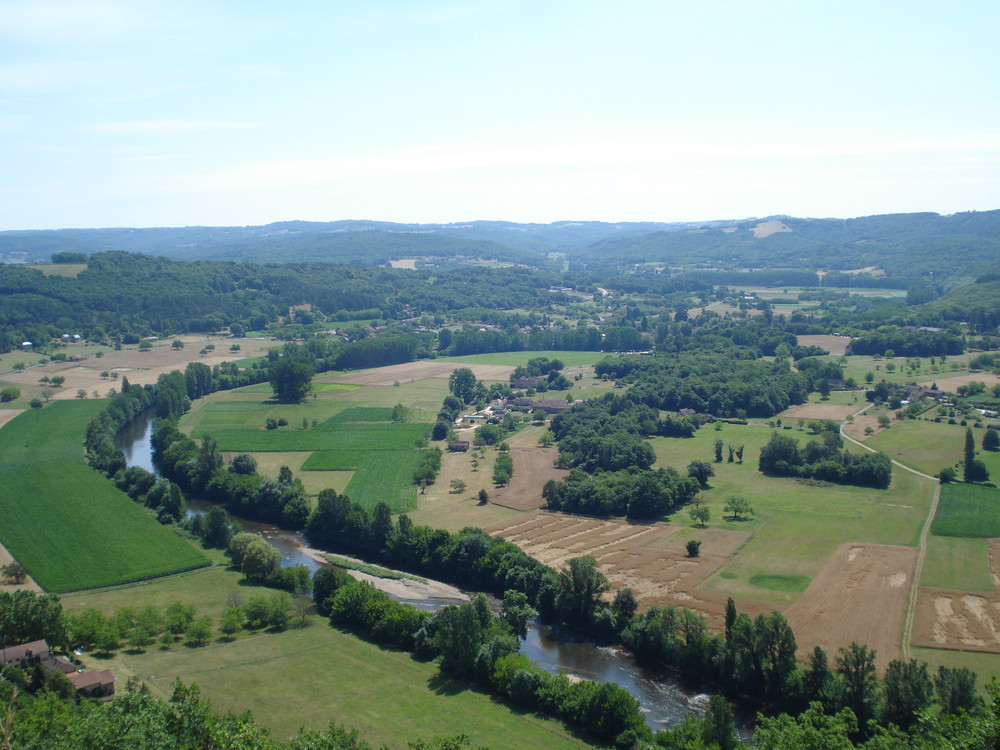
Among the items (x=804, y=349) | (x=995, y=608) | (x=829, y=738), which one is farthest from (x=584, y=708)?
(x=804, y=349)

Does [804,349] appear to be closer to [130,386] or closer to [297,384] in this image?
[297,384]

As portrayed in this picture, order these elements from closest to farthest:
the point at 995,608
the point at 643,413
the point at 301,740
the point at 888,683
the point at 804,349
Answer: the point at 301,740
the point at 888,683
the point at 995,608
the point at 643,413
the point at 804,349

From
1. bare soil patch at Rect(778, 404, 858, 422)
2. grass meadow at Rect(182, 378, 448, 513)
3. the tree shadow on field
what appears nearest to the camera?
the tree shadow on field

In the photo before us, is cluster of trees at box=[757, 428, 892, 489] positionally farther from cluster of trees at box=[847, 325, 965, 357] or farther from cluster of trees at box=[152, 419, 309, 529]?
cluster of trees at box=[847, 325, 965, 357]

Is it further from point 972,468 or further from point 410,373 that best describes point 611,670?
point 410,373

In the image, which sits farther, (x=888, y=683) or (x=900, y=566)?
(x=900, y=566)

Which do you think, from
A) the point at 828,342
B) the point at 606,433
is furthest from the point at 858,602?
the point at 828,342

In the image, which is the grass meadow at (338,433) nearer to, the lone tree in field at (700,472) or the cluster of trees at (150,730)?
the lone tree in field at (700,472)

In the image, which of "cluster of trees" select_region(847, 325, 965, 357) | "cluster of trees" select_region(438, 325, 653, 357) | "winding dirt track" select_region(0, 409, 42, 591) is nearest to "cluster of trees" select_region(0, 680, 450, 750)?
"winding dirt track" select_region(0, 409, 42, 591)
